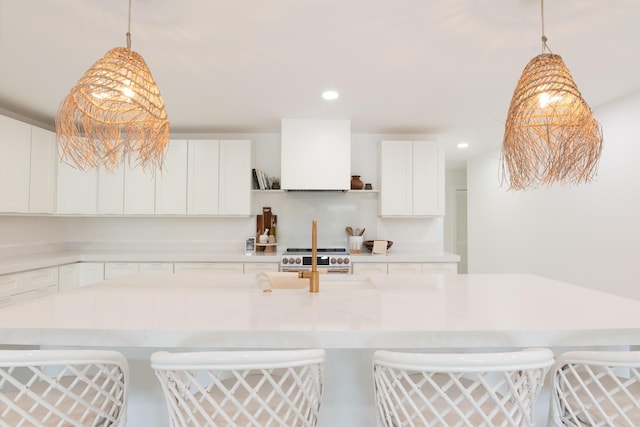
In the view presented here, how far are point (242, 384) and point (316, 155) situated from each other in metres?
3.23

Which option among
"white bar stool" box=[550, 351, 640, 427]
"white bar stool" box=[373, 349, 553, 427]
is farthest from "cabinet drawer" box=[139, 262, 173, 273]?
"white bar stool" box=[550, 351, 640, 427]

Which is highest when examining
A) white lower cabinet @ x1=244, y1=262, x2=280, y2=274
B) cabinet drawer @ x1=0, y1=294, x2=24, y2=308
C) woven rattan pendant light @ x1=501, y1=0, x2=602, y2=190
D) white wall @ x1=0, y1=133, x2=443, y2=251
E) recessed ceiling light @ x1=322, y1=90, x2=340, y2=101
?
recessed ceiling light @ x1=322, y1=90, x2=340, y2=101

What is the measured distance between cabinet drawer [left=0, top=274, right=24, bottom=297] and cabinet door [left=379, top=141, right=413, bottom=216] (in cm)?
365

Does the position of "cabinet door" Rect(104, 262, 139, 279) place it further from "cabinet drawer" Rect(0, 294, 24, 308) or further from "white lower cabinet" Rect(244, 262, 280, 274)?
"white lower cabinet" Rect(244, 262, 280, 274)

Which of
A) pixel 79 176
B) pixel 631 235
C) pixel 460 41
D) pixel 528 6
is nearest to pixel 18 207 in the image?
pixel 79 176

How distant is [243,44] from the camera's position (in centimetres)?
227

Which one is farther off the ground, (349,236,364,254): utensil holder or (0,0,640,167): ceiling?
(0,0,640,167): ceiling

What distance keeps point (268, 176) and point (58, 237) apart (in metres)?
2.66

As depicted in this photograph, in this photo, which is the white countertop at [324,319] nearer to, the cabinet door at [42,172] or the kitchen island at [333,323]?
the kitchen island at [333,323]

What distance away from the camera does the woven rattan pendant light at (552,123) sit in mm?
1504

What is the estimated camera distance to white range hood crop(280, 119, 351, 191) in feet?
12.8

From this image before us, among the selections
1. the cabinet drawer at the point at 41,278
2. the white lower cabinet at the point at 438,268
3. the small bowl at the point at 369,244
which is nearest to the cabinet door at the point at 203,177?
the cabinet drawer at the point at 41,278

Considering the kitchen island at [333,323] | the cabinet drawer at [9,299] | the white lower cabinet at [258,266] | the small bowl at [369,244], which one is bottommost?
the cabinet drawer at [9,299]

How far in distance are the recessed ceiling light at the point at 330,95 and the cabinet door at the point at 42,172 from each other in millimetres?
3024
